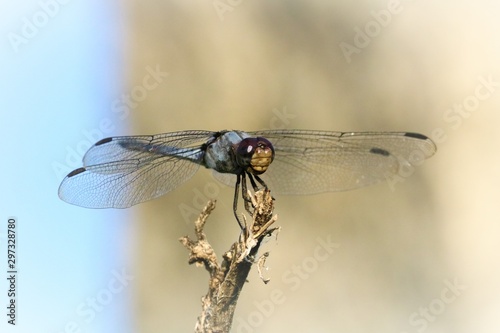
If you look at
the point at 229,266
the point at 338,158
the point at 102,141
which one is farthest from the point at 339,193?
the point at 229,266

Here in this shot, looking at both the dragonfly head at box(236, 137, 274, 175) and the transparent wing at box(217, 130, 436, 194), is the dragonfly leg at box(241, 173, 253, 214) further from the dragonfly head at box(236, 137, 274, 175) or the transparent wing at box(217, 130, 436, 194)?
the transparent wing at box(217, 130, 436, 194)

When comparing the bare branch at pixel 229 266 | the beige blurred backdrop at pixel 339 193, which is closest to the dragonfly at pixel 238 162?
the bare branch at pixel 229 266

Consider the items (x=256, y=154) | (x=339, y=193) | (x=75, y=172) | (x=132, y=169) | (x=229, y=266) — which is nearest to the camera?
(x=229, y=266)

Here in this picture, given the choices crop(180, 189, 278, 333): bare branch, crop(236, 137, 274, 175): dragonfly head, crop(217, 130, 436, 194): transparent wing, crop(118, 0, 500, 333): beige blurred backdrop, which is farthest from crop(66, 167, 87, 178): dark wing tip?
crop(118, 0, 500, 333): beige blurred backdrop

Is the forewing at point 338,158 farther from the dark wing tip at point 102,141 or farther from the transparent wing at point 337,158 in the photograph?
the dark wing tip at point 102,141

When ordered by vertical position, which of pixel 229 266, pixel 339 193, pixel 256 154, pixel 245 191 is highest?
pixel 339 193

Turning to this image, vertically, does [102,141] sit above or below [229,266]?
above

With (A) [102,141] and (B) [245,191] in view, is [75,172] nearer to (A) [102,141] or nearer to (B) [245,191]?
(A) [102,141]
